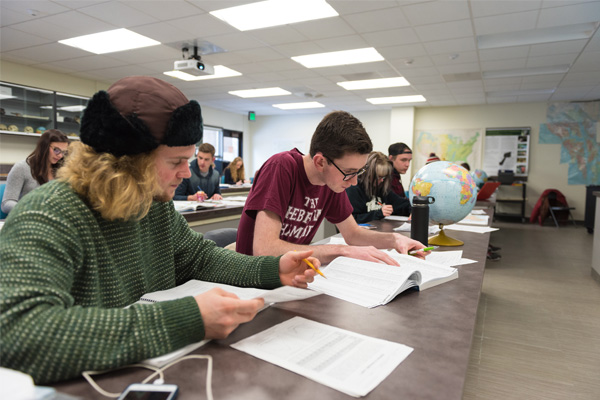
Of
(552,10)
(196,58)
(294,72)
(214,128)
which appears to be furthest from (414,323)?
(214,128)

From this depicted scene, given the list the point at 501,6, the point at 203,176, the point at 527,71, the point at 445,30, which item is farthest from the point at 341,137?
the point at 527,71

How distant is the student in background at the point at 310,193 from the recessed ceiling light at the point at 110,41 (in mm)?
3908

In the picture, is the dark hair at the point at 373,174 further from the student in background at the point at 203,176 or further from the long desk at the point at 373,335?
the student in background at the point at 203,176

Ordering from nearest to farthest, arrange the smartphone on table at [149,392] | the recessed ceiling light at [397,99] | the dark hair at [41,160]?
the smartphone on table at [149,392] → the dark hair at [41,160] → the recessed ceiling light at [397,99]

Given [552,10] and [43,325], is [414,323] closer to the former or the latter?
[43,325]

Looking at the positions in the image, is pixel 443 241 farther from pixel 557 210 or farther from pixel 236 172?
pixel 557 210

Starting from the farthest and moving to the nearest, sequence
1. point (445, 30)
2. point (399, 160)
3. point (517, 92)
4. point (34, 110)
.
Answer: point (517, 92), point (34, 110), point (445, 30), point (399, 160)

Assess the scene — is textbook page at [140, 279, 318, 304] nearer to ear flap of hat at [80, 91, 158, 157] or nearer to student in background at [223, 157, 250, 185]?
ear flap of hat at [80, 91, 158, 157]

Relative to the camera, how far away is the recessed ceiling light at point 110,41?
457 cm

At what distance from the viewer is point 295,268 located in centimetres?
103

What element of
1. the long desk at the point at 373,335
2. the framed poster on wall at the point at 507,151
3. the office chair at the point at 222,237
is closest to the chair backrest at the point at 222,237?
the office chair at the point at 222,237

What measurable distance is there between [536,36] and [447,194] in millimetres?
3916

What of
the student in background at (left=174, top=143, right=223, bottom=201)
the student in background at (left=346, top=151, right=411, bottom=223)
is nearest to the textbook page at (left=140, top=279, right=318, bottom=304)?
the student in background at (left=346, top=151, right=411, bottom=223)

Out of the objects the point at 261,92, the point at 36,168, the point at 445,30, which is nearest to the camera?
the point at 36,168
